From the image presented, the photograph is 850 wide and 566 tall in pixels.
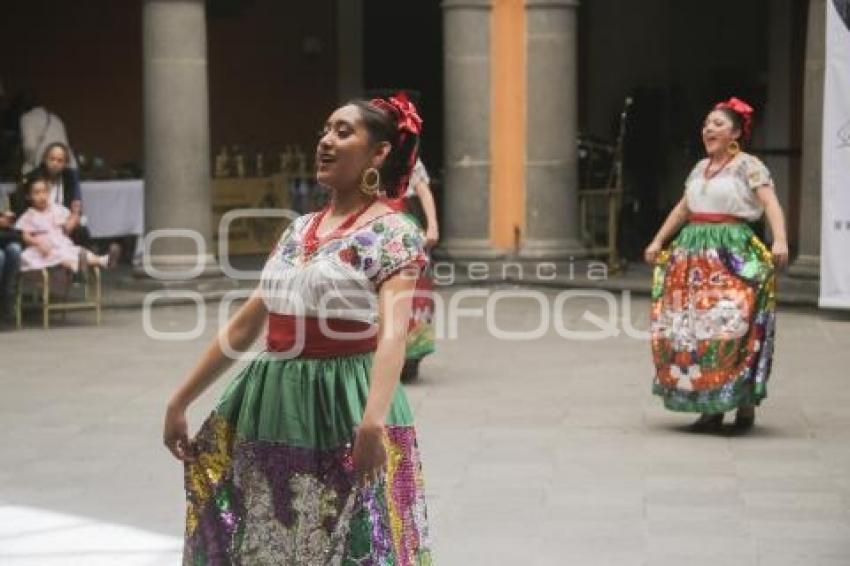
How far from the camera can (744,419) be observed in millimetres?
8828

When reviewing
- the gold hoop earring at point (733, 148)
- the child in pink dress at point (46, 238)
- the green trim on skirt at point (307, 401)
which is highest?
the gold hoop earring at point (733, 148)

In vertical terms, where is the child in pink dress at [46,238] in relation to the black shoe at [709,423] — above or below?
above

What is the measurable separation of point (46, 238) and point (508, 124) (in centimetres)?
476

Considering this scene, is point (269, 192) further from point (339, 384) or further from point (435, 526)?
point (339, 384)

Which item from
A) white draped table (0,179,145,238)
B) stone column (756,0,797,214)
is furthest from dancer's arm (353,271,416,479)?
stone column (756,0,797,214)

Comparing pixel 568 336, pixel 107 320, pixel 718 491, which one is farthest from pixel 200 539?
pixel 107 320

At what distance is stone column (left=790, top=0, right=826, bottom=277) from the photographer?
13633 mm

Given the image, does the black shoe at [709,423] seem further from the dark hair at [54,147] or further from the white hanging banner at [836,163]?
the dark hair at [54,147]

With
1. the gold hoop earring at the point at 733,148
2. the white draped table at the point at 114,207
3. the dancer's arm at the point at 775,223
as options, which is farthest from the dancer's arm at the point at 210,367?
the white draped table at the point at 114,207

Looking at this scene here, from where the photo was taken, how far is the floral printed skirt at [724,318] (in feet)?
28.4

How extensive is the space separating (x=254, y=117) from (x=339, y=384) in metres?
15.8

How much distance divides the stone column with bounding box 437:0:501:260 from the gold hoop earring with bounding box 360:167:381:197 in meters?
11.3

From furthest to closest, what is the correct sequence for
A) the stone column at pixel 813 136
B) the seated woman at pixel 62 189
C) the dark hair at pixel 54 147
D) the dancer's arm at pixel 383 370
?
the stone column at pixel 813 136 < the dark hair at pixel 54 147 < the seated woman at pixel 62 189 < the dancer's arm at pixel 383 370

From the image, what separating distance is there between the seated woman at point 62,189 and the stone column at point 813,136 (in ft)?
17.7
